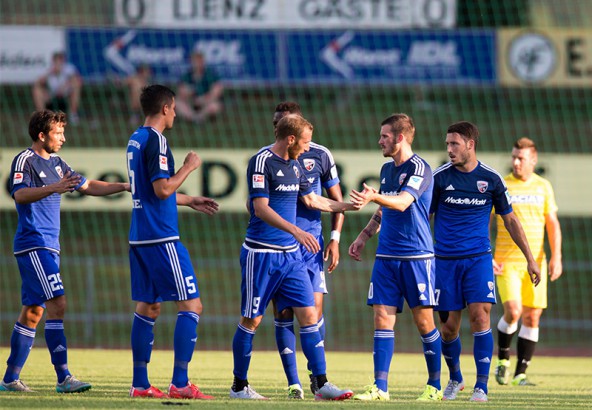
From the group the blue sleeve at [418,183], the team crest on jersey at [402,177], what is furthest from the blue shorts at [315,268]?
the blue sleeve at [418,183]

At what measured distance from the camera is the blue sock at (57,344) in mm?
7882

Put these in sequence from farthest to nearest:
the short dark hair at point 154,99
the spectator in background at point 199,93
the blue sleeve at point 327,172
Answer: the spectator in background at point 199,93 → the blue sleeve at point 327,172 → the short dark hair at point 154,99

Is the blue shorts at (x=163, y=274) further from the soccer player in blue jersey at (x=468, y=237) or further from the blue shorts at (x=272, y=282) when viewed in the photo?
the soccer player in blue jersey at (x=468, y=237)

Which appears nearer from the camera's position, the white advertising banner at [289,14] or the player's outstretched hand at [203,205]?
the player's outstretched hand at [203,205]

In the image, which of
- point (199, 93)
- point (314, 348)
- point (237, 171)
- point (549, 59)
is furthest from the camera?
point (549, 59)

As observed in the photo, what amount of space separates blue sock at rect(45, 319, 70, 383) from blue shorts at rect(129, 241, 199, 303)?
925 millimetres

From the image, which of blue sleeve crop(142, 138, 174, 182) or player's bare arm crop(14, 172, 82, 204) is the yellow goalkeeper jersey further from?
player's bare arm crop(14, 172, 82, 204)

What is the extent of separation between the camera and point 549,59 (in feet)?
78.5

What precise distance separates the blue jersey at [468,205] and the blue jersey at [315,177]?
0.92m

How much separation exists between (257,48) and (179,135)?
9.90 ft

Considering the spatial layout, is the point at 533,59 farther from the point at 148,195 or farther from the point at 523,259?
the point at 148,195

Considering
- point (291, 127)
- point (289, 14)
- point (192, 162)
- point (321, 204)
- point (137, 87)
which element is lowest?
point (321, 204)

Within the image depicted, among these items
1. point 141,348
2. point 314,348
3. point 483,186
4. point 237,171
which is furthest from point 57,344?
point 237,171

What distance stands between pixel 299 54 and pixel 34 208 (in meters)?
15.9
